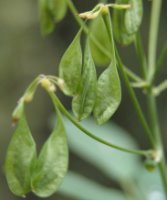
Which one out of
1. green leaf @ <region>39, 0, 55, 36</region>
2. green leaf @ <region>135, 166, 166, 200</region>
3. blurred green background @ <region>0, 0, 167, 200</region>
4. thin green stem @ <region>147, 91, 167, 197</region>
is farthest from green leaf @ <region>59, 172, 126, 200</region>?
blurred green background @ <region>0, 0, 167, 200</region>

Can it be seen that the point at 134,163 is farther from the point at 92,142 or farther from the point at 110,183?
the point at 110,183

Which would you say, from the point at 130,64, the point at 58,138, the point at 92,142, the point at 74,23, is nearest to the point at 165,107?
the point at 130,64

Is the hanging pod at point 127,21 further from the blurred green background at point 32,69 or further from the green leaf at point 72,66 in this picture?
the blurred green background at point 32,69

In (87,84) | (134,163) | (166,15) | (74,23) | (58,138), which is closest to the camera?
(87,84)

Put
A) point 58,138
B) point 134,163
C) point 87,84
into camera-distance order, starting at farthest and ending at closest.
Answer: point 134,163 → point 58,138 → point 87,84

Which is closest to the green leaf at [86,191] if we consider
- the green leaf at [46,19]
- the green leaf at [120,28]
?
the green leaf at [46,19]

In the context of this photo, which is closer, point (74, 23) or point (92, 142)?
point (92, 142)
